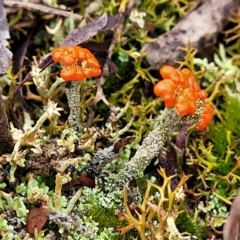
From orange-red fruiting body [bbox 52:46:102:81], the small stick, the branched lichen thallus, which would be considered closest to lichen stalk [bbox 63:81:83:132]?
orange-red fruiting body [bbox 52:46:102:81]

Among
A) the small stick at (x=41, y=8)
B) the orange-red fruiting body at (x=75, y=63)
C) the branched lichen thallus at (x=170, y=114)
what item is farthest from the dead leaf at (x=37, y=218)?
the small stick at (x=41, y=8)

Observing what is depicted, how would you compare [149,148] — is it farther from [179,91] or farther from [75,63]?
[75,63]

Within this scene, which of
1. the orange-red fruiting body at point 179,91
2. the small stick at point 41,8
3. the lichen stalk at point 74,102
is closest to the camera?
the orange-red fruiting body at point 179,91

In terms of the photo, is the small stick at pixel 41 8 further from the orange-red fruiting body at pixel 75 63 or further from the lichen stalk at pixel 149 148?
the lichen stalk at pixel 149 148

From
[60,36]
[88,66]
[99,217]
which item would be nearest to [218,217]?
[99,217]

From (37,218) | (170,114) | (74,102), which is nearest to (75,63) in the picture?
(74,102)

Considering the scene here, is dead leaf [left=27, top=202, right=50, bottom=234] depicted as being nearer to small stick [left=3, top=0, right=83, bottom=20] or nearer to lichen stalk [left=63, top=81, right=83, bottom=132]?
lichen stalk [left=63, top=81, right=83, bottom=132]

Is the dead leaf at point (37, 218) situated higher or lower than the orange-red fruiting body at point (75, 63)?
lower

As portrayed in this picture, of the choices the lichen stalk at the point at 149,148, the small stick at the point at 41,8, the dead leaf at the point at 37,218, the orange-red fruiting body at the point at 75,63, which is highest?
the orange-red fruiting body at the point at 75,63
